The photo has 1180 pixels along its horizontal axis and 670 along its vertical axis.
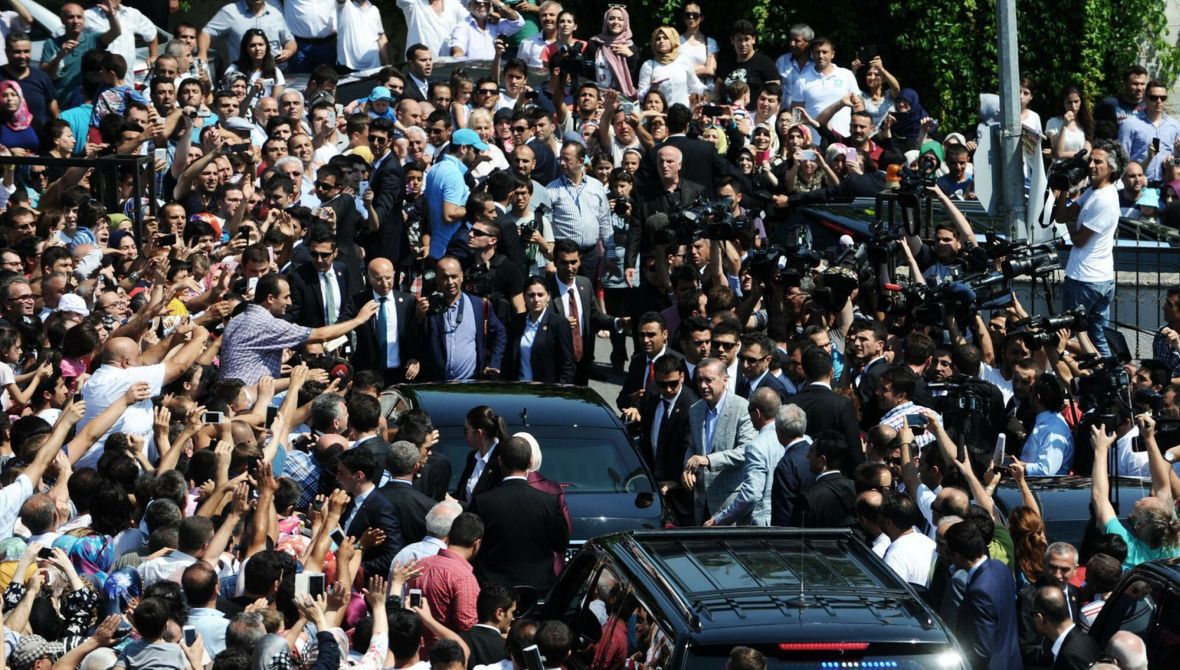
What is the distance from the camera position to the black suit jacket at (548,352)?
15.1m

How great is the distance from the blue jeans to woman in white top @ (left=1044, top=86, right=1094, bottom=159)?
5056 millimetres

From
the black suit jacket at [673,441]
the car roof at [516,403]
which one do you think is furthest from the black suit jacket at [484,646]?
the black suit jacket at [673,441]

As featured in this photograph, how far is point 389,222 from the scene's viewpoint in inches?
674

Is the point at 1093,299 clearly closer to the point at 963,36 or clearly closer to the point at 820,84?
the point at 820,84

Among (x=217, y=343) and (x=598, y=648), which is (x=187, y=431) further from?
(x=598, y=648)

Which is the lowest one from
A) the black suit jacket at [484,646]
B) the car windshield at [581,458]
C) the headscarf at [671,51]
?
the car windshield at [581,458]

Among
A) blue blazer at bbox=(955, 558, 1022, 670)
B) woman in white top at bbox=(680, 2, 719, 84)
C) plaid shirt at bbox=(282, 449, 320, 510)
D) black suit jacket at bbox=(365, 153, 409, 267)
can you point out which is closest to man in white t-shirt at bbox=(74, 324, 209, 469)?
plaid shirt at bbox=(282, 449, 320, 510)

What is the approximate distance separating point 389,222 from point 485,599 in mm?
8387

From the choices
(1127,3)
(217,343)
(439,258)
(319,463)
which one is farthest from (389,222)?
(1127,3)

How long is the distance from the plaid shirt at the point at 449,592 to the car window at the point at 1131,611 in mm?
3085

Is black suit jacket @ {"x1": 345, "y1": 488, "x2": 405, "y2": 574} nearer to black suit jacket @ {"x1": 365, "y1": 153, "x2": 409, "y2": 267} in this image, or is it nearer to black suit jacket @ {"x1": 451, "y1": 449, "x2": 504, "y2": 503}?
black suit jacket @ {"x1": 451, "y1": 449, "x2": 504, "y2": 503}

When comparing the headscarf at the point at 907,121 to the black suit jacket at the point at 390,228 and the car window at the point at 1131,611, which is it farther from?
the car window at the point at 1131,611

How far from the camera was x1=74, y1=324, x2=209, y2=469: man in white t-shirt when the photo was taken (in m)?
11.9

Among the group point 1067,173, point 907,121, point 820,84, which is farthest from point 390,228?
point 907,121
